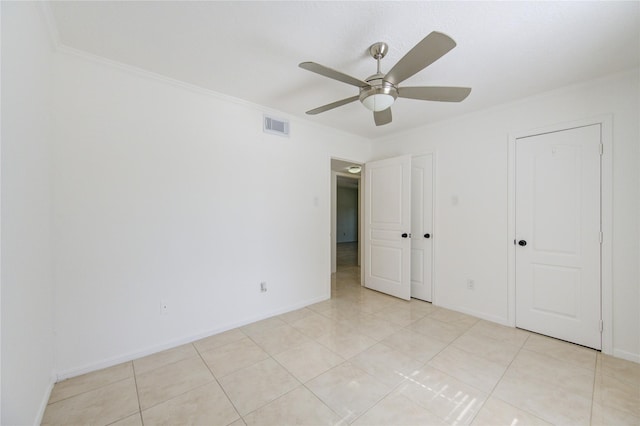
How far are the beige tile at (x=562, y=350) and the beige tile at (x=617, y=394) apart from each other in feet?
0.62

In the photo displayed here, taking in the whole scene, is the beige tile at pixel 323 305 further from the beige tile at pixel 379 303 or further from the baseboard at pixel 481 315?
the baseboard at pixel 481 315

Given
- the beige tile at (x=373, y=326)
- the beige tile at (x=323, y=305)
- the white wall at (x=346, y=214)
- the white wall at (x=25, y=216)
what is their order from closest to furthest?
the white wall at (x=25, y=216) < the beige tile at (x=373, y=326) < the beige tile at (x=323, y=305) < the white wall at (x=346, y=214)

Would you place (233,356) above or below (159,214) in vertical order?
below

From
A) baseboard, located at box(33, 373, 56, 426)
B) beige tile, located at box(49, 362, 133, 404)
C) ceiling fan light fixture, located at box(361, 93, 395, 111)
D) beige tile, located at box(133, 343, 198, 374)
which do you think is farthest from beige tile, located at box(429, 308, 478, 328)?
baseboard, located at box(33, 373, 56, 426)

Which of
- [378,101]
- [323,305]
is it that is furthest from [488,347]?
[378,101]

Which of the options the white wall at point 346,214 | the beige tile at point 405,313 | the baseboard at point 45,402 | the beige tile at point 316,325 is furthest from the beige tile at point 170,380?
the white wall at point 346,214

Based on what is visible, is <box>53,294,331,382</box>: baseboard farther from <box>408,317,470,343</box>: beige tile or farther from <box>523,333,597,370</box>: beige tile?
<box>523,333,597,370</box>: beige tile

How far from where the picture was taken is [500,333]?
8.82ft

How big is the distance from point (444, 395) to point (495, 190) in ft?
7.62

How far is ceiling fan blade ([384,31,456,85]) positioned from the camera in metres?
1.28

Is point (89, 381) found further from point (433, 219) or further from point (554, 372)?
point (433, 219)

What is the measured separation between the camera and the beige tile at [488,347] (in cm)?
223

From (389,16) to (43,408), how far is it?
3355mm

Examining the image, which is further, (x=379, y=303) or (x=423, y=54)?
(x=379, y=303)
